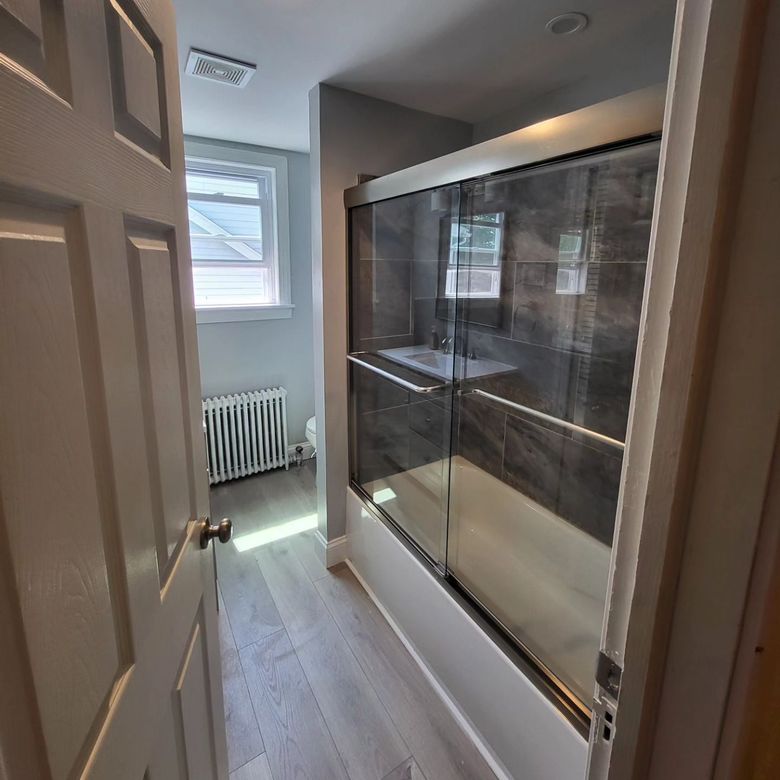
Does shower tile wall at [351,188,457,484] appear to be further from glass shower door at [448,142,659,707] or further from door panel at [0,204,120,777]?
door panel at [0,204,120,777]

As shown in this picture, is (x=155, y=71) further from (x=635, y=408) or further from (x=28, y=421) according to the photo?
(x=635, y=408)

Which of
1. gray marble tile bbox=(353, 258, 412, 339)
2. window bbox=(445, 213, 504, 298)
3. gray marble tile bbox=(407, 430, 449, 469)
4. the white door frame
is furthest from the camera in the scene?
gray marble tile bbox=(407, 430, 449, 469)

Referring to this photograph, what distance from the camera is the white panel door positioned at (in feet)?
1.27

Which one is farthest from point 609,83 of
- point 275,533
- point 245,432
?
point 245,432

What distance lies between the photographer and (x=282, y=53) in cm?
166

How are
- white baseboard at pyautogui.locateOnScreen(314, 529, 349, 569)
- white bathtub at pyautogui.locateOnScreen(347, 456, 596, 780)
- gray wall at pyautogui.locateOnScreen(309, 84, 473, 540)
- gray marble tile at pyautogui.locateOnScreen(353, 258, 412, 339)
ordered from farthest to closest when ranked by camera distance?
white baseboard at pyautogui.locateOnScreen(314, 529, 349, 569) → gray marble tile at pyautogui.locateOnScreen(353, 258, 412, 339) → gray wall at pyautogui.locateOnScreen(309, 84, 473, 540) → white bathtub at pyautogui.locateOnScreen(347, 456, 596, 780)

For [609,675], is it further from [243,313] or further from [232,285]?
[232,285]

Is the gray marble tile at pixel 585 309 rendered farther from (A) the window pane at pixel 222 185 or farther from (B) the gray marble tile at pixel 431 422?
(A) the window pane at pixel 222 185

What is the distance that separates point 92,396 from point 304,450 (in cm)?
313

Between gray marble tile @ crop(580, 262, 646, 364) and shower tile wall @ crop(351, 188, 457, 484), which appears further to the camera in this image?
shower tile wall @ crop(351, 188, 457, 484)

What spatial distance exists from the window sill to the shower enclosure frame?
1.33 meters

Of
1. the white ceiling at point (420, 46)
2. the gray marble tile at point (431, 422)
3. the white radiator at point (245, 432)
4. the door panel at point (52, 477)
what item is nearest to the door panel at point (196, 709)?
the door panel at point (52, 477)

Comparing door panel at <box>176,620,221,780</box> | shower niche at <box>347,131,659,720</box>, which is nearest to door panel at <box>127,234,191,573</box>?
door panel at <box>176,620,221,780</box>

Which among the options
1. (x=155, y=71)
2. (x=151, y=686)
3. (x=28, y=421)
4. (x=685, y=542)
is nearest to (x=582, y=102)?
(x=155, y=71)
